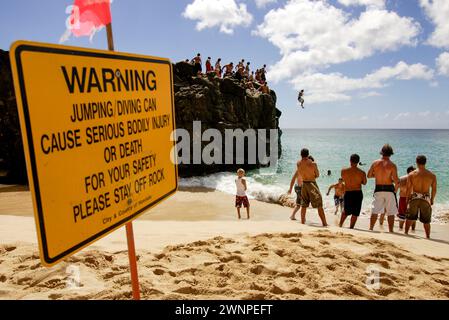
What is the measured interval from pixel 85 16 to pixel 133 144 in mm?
800

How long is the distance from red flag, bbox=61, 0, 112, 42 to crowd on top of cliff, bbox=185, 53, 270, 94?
20.6 m

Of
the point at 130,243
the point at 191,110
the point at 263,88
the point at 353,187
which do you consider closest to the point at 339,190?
the point at 353,187

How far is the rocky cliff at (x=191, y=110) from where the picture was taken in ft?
63.6

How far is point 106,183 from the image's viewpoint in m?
1.62

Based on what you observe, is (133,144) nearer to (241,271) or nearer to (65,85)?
Result: (65,85)

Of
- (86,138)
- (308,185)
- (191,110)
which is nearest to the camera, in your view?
(86,138)

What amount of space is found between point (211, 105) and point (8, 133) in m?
13.7

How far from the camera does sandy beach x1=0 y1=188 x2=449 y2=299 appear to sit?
2852 millimetres

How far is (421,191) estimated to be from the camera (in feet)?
20.7

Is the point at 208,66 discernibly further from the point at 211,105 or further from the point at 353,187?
the point at 353,187

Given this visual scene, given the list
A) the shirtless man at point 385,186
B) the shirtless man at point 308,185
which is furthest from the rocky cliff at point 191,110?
the shirtless man at point 385,186

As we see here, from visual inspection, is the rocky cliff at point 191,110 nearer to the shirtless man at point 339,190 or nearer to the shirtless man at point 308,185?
the shirtless man at point 339,190

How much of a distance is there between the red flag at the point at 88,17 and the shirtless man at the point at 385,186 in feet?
21.0
